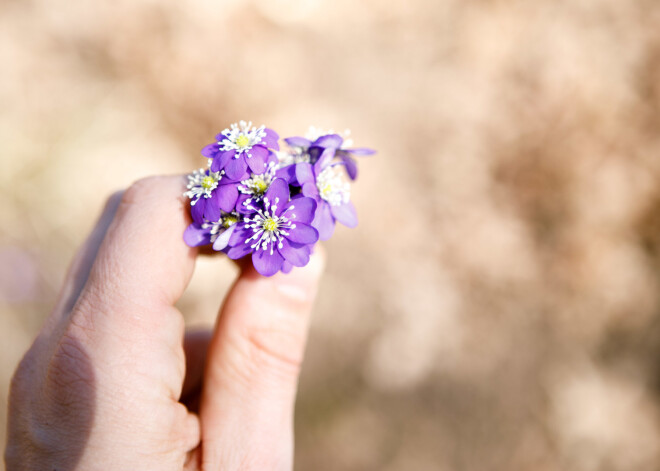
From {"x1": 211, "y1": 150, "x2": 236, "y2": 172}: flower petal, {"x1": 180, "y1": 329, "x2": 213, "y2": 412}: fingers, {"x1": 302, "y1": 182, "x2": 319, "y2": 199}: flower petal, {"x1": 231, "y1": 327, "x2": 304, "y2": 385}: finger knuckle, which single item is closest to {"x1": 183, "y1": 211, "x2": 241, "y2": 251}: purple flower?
{"x1": 211, "y1": 150, "x2": 236, "y2": 172}: flower petal

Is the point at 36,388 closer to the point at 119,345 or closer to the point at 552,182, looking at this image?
the point at 119,345

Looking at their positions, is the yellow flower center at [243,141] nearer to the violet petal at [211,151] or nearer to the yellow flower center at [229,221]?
the violet petal at [211,151]

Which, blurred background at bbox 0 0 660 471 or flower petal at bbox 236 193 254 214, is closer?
flower petal at bbox 236 193 254 214

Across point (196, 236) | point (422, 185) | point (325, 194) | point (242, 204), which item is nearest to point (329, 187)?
point (325, 194)

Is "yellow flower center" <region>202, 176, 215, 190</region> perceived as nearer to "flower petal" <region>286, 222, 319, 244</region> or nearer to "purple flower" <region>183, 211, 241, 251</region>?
"purple flower" <region>183, 211, 241, 251</region>

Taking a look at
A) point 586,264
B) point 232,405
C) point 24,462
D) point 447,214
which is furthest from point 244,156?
point 586,264
